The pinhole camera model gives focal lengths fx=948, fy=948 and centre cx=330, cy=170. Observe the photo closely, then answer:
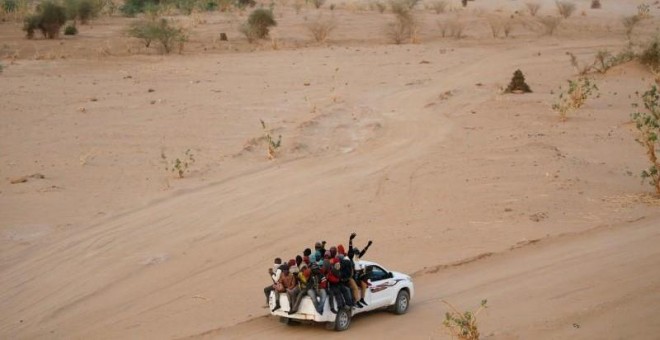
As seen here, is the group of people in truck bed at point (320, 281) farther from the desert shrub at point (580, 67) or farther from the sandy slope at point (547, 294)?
the desert shrub at point (580, 67)

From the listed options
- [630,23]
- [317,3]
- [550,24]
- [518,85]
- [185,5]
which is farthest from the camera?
[317,3]

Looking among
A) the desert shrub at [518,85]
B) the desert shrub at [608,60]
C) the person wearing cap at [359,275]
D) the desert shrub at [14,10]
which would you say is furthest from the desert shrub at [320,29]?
the person wearing cap at [359,275]

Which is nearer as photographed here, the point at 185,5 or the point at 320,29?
the point at 320,29

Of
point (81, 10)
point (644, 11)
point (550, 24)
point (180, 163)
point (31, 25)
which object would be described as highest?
point (81, 10)

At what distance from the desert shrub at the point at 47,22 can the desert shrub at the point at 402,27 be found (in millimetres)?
16230

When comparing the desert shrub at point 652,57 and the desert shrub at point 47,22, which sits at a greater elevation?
the desert shrub at point 47,22

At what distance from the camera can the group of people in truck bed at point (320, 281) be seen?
14.6 meters

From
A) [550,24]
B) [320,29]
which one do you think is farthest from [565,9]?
[320,29]

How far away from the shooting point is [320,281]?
48.1 ft

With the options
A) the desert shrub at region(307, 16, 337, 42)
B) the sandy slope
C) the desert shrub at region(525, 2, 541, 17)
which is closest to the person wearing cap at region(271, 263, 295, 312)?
the sandy slope

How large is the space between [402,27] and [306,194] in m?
27.8

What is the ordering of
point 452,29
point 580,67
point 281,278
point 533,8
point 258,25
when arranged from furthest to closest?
point 533,8, point 452,29, point 258,25, point 580,67, point 281,278

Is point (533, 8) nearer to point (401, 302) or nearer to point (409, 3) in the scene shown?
point (409, 3)

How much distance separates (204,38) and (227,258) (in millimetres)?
29209
